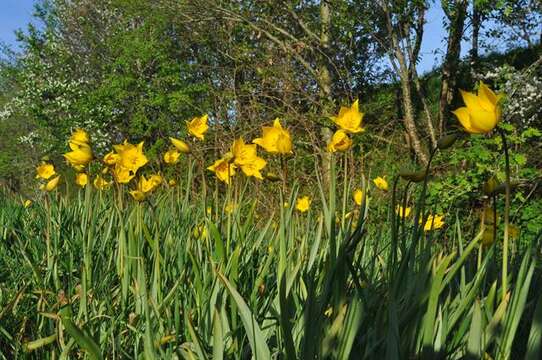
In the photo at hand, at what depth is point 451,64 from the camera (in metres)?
8.05

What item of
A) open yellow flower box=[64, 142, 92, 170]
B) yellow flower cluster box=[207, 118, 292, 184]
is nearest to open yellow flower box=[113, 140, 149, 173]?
open yellow flower box=[64, 142, 92, 170]

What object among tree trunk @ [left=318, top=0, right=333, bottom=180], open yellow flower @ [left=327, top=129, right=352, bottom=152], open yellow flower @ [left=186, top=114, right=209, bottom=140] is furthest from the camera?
tree trunk @ [left=318, top=0, right=333, bottom=180]

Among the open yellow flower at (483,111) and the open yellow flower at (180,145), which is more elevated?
the open yellow flower at (180,145)

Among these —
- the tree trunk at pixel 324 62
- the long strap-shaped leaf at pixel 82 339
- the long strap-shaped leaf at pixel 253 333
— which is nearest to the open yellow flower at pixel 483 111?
the long strap-shaped leaf at pixel 253 333

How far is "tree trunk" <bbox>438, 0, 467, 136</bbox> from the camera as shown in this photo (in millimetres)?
7023

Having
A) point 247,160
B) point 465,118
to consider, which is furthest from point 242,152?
point 465,118

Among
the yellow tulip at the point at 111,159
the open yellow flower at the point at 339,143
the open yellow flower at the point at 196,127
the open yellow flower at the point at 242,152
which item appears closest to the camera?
the open yellow flower at the point at 339,143

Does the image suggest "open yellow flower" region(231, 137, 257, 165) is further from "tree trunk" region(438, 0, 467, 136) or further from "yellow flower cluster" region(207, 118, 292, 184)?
"tree trunk" region(438, 0, 467, 136)

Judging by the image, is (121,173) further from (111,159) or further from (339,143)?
(339,143)

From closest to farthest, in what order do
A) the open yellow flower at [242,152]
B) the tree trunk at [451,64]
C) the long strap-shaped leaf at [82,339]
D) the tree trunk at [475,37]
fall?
the long strap-shaped leaf at [82,339] → the open yellow flower at [242,152] → the tree trunk at [451,64] → the tree trunk at [475,37]

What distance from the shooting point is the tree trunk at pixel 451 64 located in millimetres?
7023

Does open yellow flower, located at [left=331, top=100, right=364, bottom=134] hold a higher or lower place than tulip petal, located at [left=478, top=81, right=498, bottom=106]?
higher

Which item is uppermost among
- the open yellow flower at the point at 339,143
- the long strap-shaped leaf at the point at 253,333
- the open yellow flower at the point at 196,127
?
the open yellow flower at the point at 196,127

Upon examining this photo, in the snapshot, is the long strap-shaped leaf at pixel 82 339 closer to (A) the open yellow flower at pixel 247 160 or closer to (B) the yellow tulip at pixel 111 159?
(A) the open yellow flower at pixel 247 160
